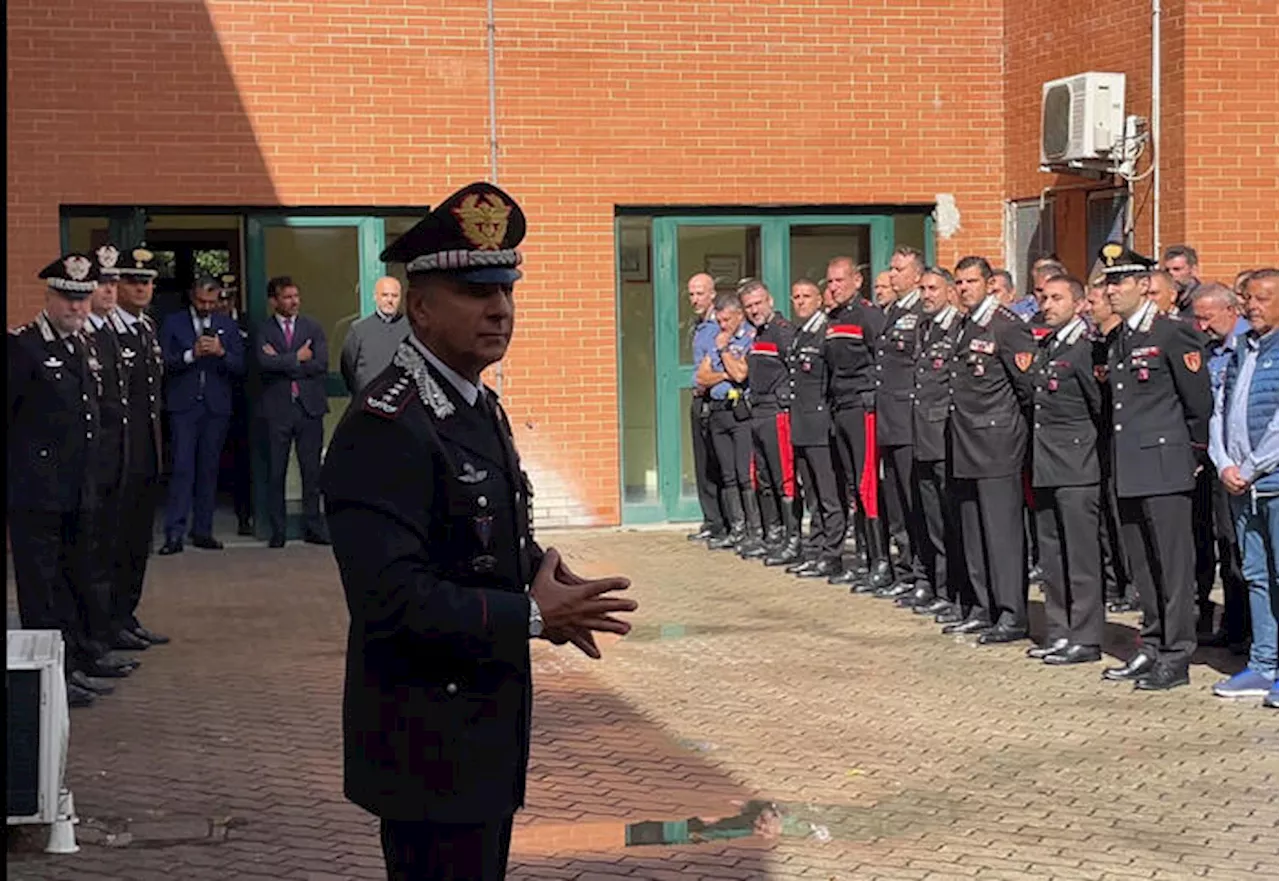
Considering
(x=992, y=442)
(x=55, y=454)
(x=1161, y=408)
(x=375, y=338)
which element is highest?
(x=375, y=338)

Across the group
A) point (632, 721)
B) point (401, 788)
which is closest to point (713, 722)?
point (632, 721)

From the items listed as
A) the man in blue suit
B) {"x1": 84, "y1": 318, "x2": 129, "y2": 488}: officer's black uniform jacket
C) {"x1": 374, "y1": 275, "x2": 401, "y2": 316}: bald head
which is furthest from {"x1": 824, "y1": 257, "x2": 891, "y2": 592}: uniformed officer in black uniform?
the man in blue suit

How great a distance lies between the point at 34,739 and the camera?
659cm

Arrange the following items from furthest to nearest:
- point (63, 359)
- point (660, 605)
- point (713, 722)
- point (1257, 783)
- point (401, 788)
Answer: point (660, 605)
point (63, 359)
point (713, 722)
point (1257, 783)
point (401, 788)

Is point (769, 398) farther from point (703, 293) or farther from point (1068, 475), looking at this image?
point (1068, 475)

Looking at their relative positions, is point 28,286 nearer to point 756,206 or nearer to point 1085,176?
point 756,206

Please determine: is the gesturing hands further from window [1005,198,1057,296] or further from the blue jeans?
window [1005,198,1057,296]

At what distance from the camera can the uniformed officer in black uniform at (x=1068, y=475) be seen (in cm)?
980

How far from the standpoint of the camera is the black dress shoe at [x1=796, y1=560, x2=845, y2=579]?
43.8 ft

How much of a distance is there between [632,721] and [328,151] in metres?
8.02

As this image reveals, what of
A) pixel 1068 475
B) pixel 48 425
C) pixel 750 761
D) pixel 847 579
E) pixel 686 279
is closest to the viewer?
pixel 750 761

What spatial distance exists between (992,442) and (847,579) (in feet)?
9.41

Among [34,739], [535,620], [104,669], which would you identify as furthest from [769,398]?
[535,620]

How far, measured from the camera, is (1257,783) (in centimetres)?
738
